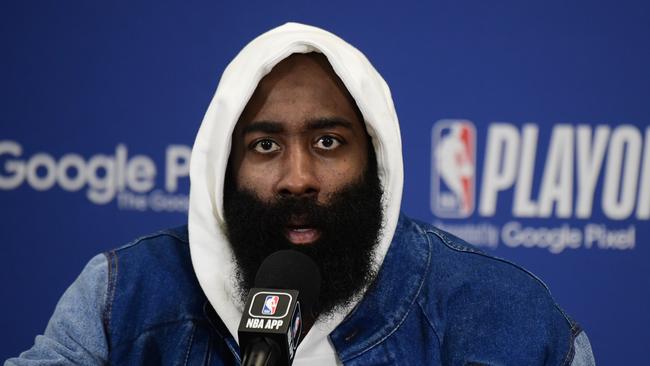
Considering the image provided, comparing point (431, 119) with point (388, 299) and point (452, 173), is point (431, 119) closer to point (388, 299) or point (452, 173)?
point (452, 173)

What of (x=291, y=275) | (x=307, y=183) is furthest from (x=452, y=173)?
(x=291, y=275)

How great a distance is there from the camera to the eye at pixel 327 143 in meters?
1.41

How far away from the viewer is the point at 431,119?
2350 mm

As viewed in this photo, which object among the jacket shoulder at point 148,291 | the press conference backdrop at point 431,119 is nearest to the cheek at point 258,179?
the jacket shoulder at point 148,291

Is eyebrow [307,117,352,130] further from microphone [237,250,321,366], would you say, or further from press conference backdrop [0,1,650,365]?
press conference backdrop [0,1,650,365]

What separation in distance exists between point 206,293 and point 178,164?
99 centimetres

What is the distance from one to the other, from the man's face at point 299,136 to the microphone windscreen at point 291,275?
289mm

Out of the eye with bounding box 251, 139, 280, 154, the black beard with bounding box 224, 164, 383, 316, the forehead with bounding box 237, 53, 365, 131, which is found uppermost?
the forehead with bounding box 237, 53, 365, 131

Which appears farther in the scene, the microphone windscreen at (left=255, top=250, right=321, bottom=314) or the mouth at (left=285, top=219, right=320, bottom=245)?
the mouth at (left=285, top=219, right=320, bottom=245)

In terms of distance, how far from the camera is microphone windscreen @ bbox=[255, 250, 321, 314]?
1005 millimetres

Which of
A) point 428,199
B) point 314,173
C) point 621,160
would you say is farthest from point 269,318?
point 621,160

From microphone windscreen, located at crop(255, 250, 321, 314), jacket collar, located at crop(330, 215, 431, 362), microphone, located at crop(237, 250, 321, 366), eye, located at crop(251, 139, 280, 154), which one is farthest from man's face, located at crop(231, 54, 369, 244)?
microphone, located at crop(237, 250, 321, 366)

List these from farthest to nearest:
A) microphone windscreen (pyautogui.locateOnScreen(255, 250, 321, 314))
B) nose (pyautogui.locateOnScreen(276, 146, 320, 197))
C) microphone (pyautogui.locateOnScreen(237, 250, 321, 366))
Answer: nose (pyautogui.locateOnScreen(276, 146, 320, 197)) < microphone windscreen (pyautogui.locateOnScreen(255, 250, 321, 314)) < microphone (pyautogui.locateOnScreen(237, 250, 321, 366))

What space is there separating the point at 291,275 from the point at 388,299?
1.46ft
